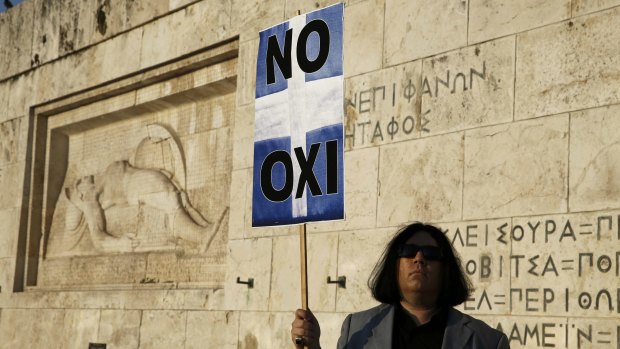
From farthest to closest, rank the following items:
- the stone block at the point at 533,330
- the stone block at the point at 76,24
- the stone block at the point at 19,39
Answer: the stone block at the point at 19,39 → the stone block at the point at 76,24 → the stone block at the point at 533,330

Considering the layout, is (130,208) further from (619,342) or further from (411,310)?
(411,310)

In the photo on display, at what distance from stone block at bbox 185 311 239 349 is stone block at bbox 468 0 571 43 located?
3.13 meters

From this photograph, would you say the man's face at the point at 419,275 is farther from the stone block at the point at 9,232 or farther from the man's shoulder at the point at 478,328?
the stone block at the point at 9,232

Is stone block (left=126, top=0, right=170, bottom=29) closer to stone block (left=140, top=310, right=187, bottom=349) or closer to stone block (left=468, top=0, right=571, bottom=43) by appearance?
stone block (left=140, top=310, right=187, bottom=349)

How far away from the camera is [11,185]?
12.0m

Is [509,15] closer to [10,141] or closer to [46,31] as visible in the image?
[46,31]

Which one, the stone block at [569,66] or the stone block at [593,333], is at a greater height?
the stone block at [569,66]

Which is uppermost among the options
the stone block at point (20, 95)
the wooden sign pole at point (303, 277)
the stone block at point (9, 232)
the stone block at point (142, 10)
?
the stone block at point (142, 10)

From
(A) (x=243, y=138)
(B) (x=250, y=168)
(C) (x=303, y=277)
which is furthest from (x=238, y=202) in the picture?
(C) (x=303, y=277)

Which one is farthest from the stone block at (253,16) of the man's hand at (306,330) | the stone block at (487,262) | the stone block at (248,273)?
the man's hand at (306,330)

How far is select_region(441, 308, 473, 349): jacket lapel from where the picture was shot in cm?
378

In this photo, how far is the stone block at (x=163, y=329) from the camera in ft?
30.4

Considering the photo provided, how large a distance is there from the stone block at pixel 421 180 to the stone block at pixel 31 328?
472 centimetres

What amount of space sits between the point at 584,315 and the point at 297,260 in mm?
2675
